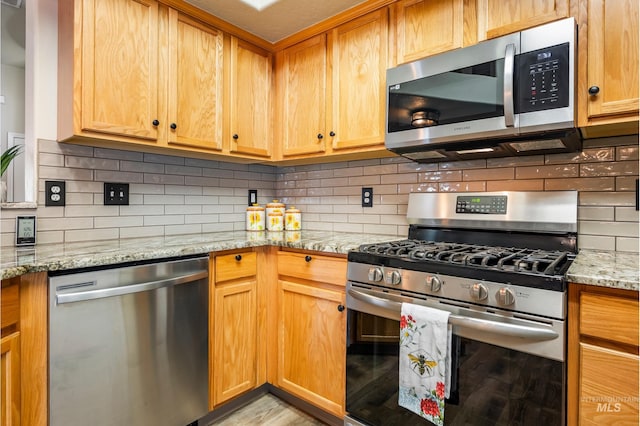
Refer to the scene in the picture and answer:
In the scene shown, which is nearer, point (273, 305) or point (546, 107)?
point (546, 107)

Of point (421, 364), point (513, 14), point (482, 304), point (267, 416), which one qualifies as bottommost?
point (267, 416)

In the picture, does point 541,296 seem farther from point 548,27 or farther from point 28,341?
point 28,341

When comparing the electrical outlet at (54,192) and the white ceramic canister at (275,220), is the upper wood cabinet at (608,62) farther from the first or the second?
the electrical outlet at (54,192)

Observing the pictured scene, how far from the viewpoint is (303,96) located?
2111 millimetres

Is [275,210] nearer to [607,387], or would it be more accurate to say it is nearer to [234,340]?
[234,340]

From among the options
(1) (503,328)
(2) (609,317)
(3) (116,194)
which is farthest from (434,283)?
(3) (116,194)

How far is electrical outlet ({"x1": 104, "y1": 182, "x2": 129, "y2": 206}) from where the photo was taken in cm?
180

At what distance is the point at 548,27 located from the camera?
1261mm

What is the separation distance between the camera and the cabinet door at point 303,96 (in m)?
2.02

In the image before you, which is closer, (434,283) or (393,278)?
(434,283)

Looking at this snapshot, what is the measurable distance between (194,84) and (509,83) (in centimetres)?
154

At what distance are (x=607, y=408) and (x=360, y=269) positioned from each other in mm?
882

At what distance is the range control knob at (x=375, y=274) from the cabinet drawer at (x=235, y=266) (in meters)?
0.69

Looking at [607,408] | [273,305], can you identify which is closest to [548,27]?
[607,408]
